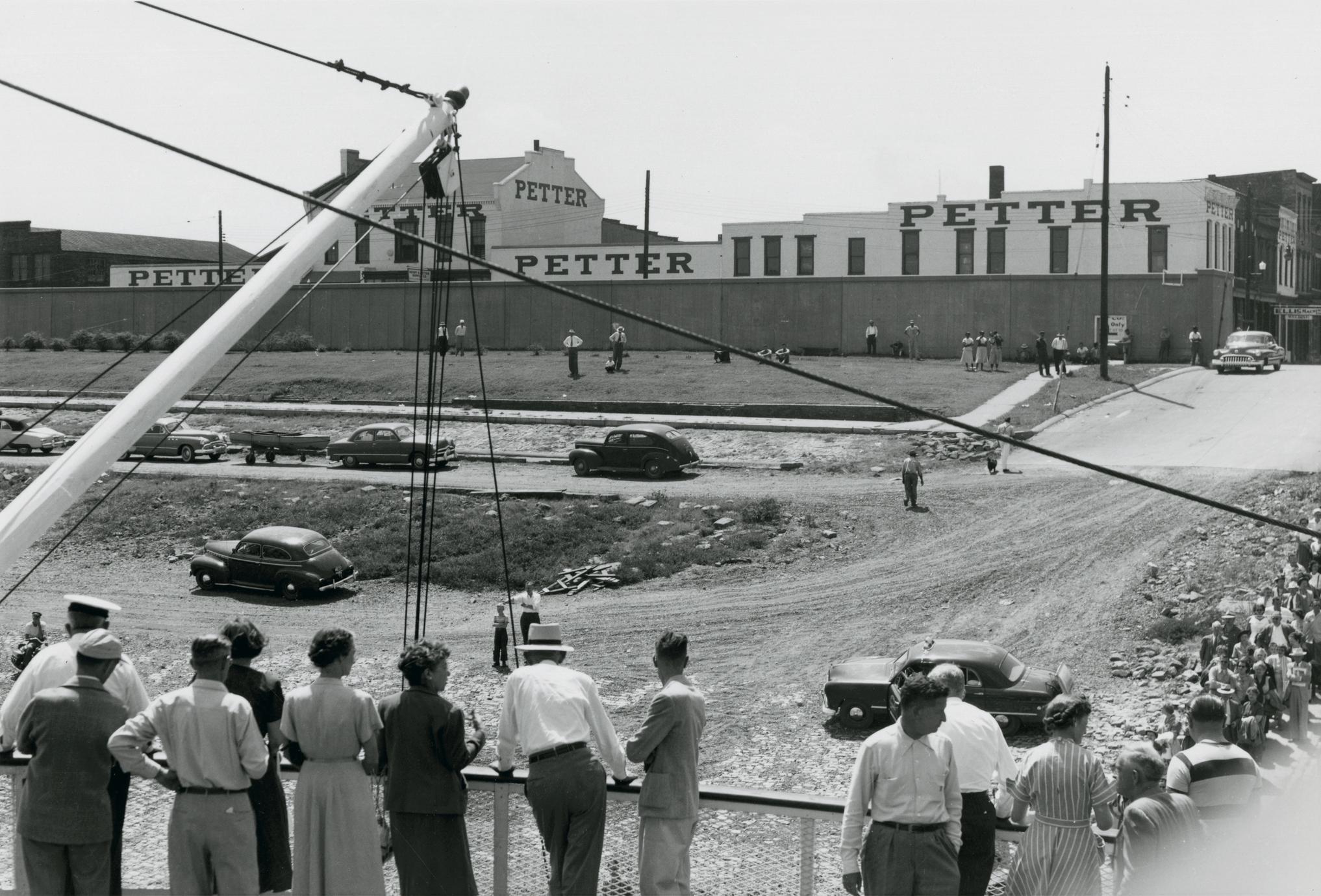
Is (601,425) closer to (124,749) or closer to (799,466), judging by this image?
(799,466)

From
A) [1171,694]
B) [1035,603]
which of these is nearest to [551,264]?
[1035,603]

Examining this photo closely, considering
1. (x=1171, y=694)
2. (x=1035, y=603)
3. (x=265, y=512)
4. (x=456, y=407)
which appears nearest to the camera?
(x=1171, y=694)

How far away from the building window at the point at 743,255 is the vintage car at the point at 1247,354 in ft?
86.9

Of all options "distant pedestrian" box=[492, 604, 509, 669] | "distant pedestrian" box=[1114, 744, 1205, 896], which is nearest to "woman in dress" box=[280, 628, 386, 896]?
"distant pedestrian" box=[1114, 744, 1205, 896]

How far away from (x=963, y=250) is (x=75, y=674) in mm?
62100

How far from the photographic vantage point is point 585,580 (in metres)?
28.9

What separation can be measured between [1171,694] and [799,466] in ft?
54.9

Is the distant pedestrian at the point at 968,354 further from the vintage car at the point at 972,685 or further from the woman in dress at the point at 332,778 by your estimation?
the woman in dress at the point at 332,778

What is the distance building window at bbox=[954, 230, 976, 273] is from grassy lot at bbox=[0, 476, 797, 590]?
3639 centimetres

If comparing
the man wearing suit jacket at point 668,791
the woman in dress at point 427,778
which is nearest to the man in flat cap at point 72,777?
the woman in dress at point 427,778

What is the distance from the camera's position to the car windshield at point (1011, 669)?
18812 mm

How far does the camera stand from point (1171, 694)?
770 inches

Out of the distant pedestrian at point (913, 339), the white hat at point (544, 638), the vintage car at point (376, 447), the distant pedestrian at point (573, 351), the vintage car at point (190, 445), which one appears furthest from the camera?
the distant pedestrian at point (913, 339)

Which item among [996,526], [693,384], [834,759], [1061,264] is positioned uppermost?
[1061,264]
